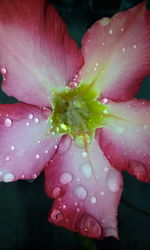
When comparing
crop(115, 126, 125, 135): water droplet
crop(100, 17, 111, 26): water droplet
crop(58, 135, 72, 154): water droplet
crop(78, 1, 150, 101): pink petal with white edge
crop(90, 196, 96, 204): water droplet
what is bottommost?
crop(90, 196, 96, 204): water droplet

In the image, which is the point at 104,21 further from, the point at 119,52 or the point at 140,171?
the point at 140,171

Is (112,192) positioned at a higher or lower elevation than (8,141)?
lower

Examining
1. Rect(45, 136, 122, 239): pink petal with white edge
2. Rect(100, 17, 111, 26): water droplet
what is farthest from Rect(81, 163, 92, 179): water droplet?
Rect(100, 17, 111, 26): water droplet

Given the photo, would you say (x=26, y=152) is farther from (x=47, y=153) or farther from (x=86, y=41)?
(x=86, y=41)

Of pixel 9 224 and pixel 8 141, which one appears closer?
pixel 8 141

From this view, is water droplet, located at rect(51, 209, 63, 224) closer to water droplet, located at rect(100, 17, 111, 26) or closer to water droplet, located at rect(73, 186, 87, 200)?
water droplet, located at rect(73, 186, 87, 200)

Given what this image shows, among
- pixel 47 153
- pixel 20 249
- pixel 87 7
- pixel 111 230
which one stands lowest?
pixel 20 249

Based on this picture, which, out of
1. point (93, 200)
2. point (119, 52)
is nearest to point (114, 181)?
point (93, 200)

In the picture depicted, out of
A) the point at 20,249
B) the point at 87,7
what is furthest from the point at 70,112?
the point at 20,249
